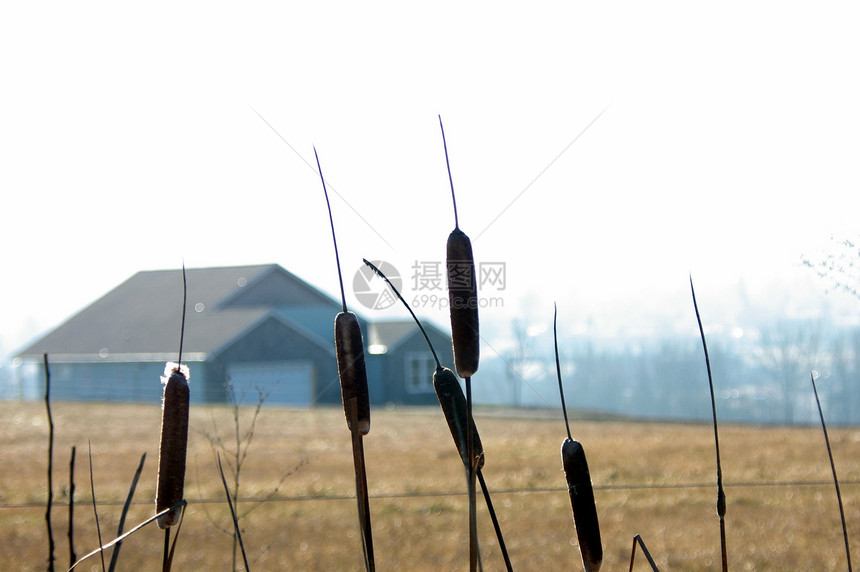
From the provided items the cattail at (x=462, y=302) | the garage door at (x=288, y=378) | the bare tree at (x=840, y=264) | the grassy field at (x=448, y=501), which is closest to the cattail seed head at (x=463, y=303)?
the cattail at (x=462, y=302)

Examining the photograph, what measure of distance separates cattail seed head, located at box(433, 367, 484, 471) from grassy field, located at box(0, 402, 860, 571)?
1.86 ft

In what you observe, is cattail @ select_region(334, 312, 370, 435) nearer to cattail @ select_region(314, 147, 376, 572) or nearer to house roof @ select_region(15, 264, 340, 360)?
cattail @ select_region(314, 147, 376, 572)

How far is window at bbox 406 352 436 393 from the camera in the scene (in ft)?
62.0

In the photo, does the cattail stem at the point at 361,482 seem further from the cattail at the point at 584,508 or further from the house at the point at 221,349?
→ the house at the point at 221,349

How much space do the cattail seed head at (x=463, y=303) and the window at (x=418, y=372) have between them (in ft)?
60.0

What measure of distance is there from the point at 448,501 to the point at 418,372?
44.3 feet

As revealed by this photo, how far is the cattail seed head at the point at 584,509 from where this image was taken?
62 centimetres

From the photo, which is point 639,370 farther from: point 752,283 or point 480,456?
point 480,456

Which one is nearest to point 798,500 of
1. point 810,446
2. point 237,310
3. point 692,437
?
point 810,446

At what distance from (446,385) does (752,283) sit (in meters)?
1.79

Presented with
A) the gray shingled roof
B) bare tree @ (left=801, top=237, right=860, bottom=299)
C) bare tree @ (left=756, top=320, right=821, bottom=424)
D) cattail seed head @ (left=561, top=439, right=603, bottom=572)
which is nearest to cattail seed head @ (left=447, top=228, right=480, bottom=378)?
cattail seed head @ (left=561, top=439, right=603, bottom=572)
